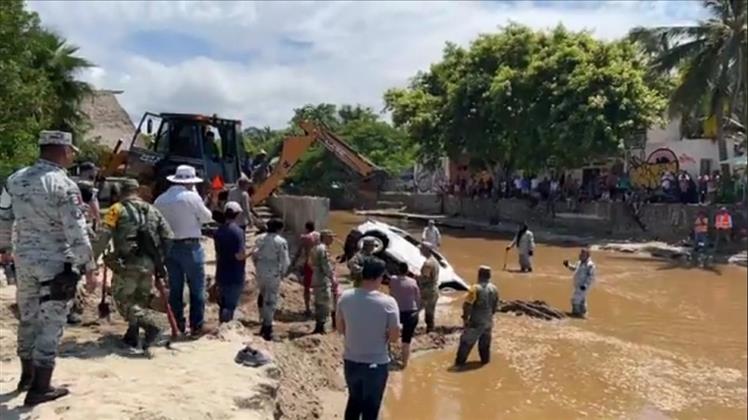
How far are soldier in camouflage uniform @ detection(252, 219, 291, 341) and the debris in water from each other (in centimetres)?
635

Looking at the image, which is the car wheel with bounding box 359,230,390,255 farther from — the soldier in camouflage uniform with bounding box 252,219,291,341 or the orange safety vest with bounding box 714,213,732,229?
the orange safety vest with bounding box 714,213,732,229

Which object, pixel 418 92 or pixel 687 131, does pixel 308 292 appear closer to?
pixel 687 131

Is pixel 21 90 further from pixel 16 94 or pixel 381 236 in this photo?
pixel 381 236

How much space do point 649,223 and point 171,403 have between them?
26271 mm

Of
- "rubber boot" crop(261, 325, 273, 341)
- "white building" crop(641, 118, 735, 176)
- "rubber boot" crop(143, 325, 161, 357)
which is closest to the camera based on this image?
"rubber boot" crop(143, 325, 161, 357)

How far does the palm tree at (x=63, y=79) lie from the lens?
2561cm

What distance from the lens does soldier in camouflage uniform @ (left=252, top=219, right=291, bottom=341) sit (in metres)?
10.1

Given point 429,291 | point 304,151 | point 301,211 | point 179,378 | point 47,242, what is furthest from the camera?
point 304,151

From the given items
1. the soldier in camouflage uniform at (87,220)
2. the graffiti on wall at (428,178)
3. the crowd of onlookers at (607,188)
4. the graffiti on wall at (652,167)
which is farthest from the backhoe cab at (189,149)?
the graffiti on wall at (428,178)

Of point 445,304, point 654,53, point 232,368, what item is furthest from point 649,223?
point 232,368

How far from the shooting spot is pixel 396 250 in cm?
1759

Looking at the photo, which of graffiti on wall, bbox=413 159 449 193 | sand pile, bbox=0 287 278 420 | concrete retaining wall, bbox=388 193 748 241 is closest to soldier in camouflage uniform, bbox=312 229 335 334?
sand pile, bbox=0 287 278 420

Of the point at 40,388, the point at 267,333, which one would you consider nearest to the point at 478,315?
the point at 267,333

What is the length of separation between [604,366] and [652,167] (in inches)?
1001
